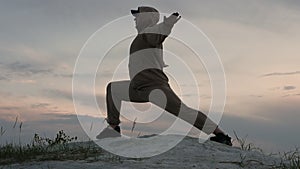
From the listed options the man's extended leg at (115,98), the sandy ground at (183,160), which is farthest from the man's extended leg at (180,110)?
the man's extended leg at (115,98)

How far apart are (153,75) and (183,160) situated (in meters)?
1.77

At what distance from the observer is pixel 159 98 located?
7750 mm

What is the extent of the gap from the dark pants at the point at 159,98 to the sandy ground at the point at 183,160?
0.33 metres

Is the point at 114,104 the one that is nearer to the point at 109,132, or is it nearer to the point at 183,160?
the point at 109,132

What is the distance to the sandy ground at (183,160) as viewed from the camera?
19.9 feet

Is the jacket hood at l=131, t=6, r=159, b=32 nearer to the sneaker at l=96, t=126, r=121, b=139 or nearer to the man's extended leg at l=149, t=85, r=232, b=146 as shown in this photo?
the man's extended leg at l=149, t=85, r=232, b=146

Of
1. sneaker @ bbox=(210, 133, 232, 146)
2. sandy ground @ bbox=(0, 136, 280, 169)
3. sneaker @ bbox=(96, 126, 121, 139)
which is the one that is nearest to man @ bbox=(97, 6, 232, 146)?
sneaker @ bbox=(210, 133, 232, 146)

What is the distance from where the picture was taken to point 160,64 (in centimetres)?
793

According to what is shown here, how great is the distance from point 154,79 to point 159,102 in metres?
0.33

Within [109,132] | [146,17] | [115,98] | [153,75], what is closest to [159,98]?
[153,75]

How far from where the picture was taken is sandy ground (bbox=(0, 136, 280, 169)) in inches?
239

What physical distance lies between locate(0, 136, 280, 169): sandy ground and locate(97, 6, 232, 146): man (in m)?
0.37

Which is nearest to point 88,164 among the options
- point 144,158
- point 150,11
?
point 144,158

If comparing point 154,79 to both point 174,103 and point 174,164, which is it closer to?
point 174,103
